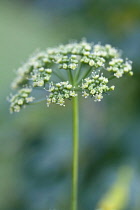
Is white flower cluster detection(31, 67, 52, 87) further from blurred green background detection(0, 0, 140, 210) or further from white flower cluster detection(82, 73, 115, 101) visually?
blurred green background detection(0, 0, 140, 210)

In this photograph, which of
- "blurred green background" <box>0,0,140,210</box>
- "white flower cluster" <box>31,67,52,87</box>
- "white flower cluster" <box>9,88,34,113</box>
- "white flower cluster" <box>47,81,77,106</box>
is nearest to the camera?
"white flower cluster" <box>47,81,77,106</box>

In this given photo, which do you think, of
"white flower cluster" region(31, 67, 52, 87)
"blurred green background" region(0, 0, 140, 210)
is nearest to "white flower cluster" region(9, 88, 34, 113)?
"white flower cluster" region(31, 67, 52, 87)

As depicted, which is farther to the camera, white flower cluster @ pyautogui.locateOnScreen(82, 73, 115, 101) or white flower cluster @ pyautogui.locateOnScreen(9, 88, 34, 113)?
white flower cluster @ pyautogui.locateOnScreen(9, 88, 34, 113)

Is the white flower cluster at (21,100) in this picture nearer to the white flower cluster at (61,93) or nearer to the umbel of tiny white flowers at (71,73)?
the umbel of tiny white flowers at (71,73)

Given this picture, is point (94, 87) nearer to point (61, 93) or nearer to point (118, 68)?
point (61, 93)

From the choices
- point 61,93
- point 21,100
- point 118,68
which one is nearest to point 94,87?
point 61,93

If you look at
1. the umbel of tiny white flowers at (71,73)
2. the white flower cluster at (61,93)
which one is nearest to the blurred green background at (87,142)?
the umbel of tiny white flowers at (71,73)

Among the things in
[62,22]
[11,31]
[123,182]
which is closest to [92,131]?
[123,182]
